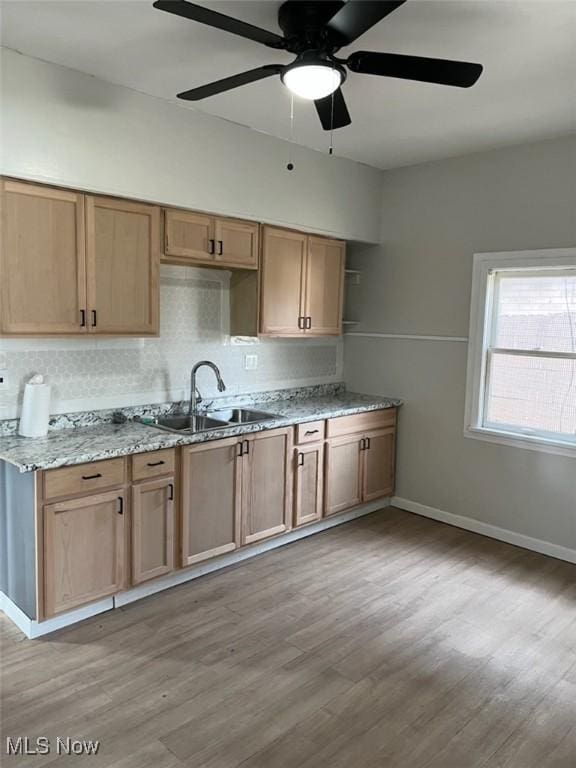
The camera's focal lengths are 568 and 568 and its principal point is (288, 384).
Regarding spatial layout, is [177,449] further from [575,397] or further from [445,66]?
[575,397]

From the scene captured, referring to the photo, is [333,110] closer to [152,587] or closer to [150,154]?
[150,154]

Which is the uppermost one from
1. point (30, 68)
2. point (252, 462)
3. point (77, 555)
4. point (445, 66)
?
point (30, 68)

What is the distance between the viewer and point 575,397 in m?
3.64

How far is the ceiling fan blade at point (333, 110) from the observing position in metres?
2.45

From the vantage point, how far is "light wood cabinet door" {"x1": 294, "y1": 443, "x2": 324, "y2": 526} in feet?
12.4

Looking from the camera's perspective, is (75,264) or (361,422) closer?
(75,264)

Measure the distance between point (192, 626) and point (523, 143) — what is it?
354 cm

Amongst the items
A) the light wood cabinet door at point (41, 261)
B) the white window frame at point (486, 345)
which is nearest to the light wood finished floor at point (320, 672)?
the white window frame at point (486, 345)

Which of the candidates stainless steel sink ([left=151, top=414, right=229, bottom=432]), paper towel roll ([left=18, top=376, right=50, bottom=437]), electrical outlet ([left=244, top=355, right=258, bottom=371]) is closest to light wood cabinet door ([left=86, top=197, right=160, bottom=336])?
paper towel roll ([left=18, top=376, right=50, bottom=437])

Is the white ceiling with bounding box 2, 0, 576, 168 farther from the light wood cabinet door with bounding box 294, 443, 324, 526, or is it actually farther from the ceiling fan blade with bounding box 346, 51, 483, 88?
the light wood cabinet door with bounding box 294, 443, 324, 526

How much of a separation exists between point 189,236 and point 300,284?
99cm

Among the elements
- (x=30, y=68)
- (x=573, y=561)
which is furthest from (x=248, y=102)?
(x=573, y=561)

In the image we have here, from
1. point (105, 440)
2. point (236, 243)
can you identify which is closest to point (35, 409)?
point (105, 440)

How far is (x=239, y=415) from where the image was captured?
3.96 meters
